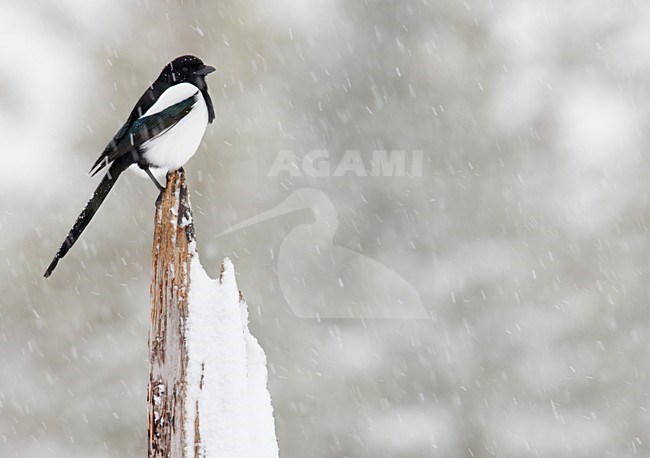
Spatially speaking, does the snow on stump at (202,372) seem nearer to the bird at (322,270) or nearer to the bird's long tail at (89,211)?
the bird's long tail at (89,211)

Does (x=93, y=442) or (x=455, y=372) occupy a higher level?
(x=455, y=372)

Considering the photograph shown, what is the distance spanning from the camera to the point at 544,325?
1175 centimetres

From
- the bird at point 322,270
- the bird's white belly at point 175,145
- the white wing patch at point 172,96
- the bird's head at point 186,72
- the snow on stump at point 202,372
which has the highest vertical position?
the bird at point 322,270

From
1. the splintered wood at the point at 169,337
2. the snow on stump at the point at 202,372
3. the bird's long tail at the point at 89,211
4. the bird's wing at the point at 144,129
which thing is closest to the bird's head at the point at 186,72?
the bird's wing at the point at 144,129

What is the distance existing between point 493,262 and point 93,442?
5793 millimetres

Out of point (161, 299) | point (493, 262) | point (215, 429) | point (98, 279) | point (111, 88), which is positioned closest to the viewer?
point (215, 429)

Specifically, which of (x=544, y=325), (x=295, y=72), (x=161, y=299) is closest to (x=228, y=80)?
(x=295, y=72)

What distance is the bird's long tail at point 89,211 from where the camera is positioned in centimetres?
320

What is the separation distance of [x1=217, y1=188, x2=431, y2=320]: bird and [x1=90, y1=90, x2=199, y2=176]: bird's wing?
236 inches

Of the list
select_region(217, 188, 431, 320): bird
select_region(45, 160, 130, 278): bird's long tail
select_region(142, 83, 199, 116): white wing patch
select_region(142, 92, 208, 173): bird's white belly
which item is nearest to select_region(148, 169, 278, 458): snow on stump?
select_region(45, 160, 130, 278): bird's long tail

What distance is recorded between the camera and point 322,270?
1067 centimetres

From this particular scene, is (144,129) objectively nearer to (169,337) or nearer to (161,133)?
(161,133)

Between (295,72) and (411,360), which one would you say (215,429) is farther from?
(295,72)

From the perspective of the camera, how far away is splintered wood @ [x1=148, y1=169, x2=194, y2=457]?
2.40 metres
